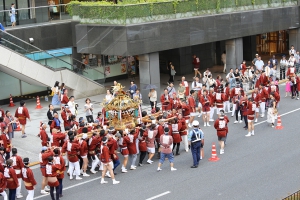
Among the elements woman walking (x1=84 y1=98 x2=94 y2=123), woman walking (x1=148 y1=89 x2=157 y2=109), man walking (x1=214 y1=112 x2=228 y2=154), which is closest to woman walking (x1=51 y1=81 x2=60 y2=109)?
woman walking (x1=84 y1=98 x2=94 y2=123)

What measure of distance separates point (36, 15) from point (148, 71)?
24.0 feet

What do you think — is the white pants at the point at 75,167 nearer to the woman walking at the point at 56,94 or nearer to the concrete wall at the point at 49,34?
the woman walking at the point at 56,94

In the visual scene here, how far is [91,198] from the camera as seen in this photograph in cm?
1778

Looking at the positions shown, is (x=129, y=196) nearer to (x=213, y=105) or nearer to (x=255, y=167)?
(x=255, y=167)

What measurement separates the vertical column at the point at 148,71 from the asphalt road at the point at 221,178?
303 inches

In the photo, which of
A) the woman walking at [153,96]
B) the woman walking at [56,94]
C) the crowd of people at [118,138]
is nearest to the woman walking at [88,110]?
the crowd of people at [118,138]

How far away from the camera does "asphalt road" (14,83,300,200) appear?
17.8 meters

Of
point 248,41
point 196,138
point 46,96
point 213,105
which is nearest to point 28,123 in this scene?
point 46,96

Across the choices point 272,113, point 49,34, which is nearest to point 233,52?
point 49,34

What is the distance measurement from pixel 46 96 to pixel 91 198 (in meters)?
15.4

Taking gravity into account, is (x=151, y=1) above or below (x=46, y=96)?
above

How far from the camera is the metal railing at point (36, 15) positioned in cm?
3142

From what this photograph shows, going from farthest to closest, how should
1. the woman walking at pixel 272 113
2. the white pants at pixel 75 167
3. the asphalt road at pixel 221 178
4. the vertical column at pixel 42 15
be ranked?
the vertical column at pixel 42 15
the woman walking at pixel 272 113
the white pants at pixel 75 167
the asphalt road at pixel 221 178

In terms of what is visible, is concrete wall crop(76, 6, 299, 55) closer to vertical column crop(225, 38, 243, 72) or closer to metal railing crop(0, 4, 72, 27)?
vertical column crop(225, 38, 243, 72)
